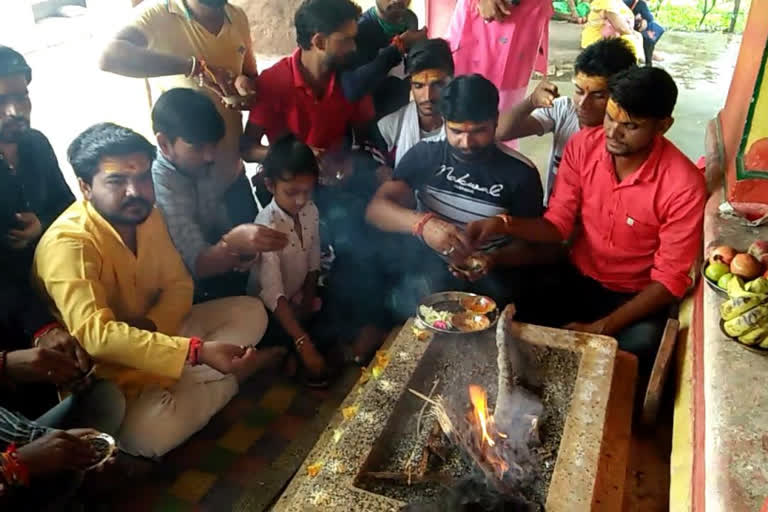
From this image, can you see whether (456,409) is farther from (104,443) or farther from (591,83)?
(591,83)

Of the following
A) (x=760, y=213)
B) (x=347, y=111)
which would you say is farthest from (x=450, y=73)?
(x=760, y=213)

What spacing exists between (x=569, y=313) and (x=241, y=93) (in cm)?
179

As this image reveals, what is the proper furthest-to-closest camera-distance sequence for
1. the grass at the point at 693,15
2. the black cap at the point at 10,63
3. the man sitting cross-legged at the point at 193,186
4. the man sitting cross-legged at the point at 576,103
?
the grass at the point at 693,15, the man sitting cross-legged at the point at 576,103, the man sitting cross-legged at the point at 193,186, the black cap at the point at 10,63

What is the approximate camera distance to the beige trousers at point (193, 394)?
7.54ft

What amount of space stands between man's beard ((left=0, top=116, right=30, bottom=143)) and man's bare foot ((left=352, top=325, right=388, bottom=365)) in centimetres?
162

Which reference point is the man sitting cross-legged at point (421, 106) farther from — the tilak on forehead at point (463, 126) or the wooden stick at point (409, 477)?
the wooden stick at point (409, 477)

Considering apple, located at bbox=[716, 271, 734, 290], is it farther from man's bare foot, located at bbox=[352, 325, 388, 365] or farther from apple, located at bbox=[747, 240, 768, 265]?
man's bare foot, located at bbox=[352, 325, 388, 365]

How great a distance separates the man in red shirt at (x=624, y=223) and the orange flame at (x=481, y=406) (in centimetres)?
71

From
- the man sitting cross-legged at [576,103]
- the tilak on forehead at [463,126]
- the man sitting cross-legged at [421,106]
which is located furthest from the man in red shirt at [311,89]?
the man sitting cross-legged at [576,103]

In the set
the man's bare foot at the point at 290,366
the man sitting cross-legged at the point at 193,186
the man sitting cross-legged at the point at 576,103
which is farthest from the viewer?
the man's bare foot at the point at 290,366

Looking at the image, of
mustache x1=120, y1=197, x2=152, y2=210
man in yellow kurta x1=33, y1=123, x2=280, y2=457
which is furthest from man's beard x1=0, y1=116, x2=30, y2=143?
mustache x1=120, y1=197, x2=152, y2=210

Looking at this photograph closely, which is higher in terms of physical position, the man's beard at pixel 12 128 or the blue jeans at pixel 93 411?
the man's beard at pixel 12 128

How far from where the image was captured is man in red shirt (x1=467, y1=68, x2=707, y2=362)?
251 cm

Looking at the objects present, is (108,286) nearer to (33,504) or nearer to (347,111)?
(33,504)
